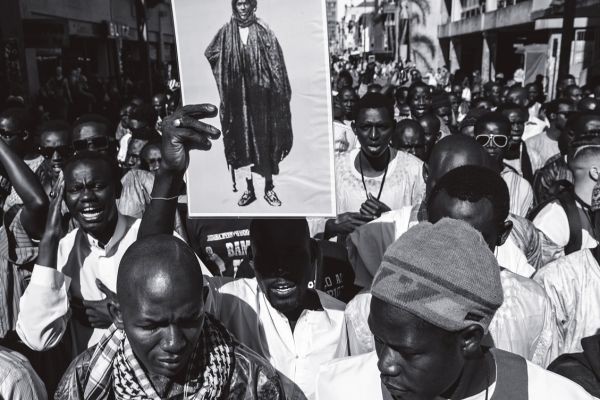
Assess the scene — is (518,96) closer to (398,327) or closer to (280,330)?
(280,330)

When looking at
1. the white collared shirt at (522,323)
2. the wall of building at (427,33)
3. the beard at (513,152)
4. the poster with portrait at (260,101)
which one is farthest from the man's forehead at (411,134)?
the wall of building at (427,33)

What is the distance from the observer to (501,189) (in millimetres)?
2375

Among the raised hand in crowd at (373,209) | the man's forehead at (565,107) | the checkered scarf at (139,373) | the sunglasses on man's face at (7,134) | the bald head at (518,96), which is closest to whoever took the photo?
the checkered scarf at (139,373)

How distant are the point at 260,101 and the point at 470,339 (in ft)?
3.68

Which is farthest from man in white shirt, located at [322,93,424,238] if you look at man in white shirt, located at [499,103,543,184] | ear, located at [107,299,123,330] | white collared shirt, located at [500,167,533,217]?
ear, located at [107,299,123,330]

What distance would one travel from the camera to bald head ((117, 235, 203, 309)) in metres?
1.73

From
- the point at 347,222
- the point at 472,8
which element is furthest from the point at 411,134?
the point at 472,8

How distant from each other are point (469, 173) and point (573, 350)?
2.80 feet

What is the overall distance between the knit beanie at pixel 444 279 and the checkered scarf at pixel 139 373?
0.59 m

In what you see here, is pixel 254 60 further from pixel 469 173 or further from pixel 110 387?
pixel 110 387

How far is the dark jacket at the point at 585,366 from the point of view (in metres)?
1.88

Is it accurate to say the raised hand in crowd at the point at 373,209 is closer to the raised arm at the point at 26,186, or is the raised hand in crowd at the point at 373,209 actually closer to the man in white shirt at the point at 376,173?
the man in white shirt at the point at 376,173

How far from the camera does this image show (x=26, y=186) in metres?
2.93

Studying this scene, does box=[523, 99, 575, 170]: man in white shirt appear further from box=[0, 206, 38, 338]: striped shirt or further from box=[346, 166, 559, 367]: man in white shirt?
box=[0, 206, 38, 338]: striped shirt
